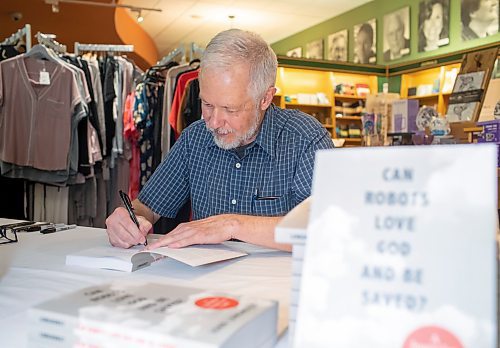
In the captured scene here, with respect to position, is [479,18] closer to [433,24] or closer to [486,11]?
[486,11]

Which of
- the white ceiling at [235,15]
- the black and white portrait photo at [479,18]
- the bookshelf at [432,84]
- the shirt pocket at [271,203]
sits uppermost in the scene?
the white ceiling at [235,15]

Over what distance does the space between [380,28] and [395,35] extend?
332 millimetres


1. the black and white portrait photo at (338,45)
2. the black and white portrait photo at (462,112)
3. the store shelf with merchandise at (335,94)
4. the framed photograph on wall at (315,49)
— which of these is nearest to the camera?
the black and white portrait photo at (462,112)

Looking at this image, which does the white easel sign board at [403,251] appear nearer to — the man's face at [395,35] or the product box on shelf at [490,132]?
the product box on shelf at [490,132]

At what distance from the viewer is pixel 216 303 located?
0.61 metres

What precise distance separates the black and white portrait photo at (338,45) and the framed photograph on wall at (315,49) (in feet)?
0.63

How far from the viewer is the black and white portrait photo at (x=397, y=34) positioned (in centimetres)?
699

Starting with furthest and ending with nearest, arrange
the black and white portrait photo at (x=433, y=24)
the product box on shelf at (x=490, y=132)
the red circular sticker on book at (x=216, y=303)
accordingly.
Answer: the black and white portrait photo at (x=433, y=24) < the product box on shelf at (x=490, y=132) < the red circular sticker on book at (x=216, y=303)

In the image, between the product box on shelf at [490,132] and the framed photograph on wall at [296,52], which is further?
the framed photograph on wall at [296,52]

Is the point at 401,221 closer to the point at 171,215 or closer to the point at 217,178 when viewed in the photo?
the point at 217,178

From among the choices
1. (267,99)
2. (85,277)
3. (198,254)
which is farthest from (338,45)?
(85,277)

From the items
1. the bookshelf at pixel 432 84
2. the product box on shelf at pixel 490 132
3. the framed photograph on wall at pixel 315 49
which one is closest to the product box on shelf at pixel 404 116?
the product box on shelf at pixel 490 132

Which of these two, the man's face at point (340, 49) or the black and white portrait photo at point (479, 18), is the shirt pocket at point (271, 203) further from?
the man's face at point (340, 49)

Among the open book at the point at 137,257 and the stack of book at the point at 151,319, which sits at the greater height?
the stack of book at the point at 151,319
